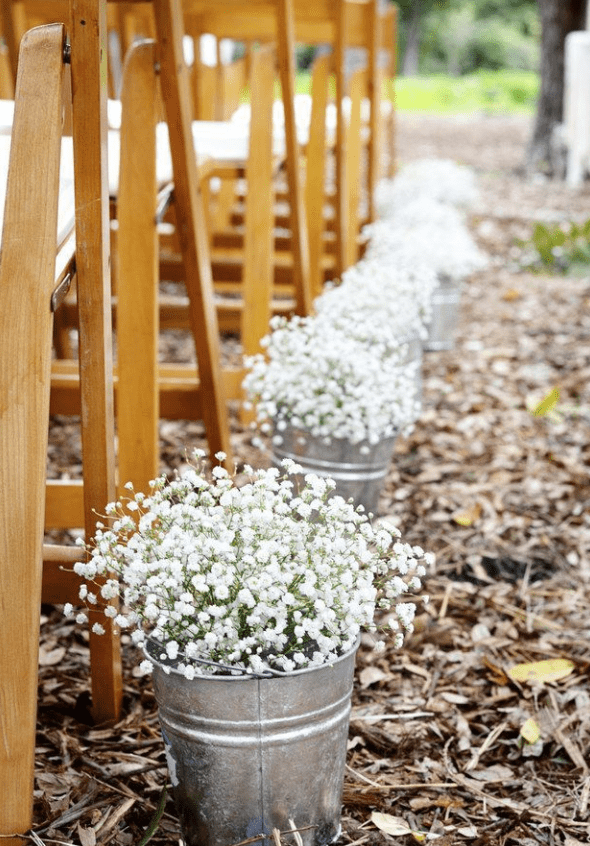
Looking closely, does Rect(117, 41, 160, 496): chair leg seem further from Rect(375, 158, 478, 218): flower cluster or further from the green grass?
the green grass

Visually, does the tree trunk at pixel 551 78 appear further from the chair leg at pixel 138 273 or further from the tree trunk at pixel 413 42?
the tree trunk at pixel 413 42

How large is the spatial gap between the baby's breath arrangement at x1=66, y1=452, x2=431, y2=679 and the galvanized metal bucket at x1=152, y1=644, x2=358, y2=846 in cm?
3

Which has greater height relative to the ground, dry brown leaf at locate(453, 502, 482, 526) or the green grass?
the green grass

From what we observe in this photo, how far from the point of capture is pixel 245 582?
1.17 meters

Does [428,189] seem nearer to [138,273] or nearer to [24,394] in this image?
[138,273]

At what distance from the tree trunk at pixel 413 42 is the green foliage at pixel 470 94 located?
4.66m

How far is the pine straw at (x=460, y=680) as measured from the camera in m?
1.39

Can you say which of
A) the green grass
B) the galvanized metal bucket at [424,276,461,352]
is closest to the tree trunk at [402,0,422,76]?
the green grass

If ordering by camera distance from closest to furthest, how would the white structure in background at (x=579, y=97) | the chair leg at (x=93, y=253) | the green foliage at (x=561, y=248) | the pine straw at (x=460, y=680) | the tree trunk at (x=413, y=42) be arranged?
the chair leg at (x=93, y=253) < the pine straw at (x=460, y=680) < the green foliage at (x=561, y=248) < the white structure in background at (x=579, y=97) < the tree trunk at (x=413, y=42)

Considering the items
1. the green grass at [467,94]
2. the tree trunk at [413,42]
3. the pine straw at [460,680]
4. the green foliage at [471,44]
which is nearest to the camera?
the pine straw at [460,680]

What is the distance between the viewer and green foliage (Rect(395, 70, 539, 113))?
17.6 metres

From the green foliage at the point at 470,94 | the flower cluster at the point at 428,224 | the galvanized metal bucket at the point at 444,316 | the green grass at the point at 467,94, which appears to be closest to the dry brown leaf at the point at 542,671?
the flower cluster at the point at 428,224

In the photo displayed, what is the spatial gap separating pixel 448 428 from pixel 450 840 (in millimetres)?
1872

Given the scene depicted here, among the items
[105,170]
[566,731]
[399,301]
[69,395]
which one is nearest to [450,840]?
[566,731]
